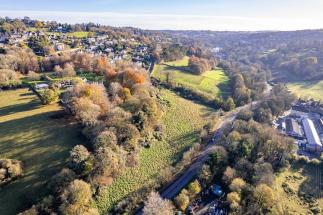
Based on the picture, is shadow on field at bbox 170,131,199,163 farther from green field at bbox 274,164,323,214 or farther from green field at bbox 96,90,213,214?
green field at bbox 274,164,323,214

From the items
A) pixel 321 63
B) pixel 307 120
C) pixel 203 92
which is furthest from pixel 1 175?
pixel 321 63

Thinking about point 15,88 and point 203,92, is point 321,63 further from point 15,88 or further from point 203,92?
point 15,88

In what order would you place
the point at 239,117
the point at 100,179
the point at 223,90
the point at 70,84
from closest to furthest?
the point at 100,179, the point at 239,117, the point at 70,84, the point at 223,90

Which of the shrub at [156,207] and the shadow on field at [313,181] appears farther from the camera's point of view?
the shadow on field at [313,181]

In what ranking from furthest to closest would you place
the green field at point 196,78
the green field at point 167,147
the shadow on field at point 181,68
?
1. the shadow on field at point 181,68
2. the green field at point 196,78
3. the green field at point 167,147

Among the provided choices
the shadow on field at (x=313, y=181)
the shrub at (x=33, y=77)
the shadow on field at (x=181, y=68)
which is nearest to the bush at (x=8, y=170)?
the shrub at (x=33, y=77)

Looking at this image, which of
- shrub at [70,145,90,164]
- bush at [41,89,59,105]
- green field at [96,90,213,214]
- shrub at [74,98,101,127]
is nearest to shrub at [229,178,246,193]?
green field at [96,90,213,214]

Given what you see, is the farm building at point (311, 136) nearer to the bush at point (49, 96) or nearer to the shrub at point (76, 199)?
the shrub at point (76, 199)
